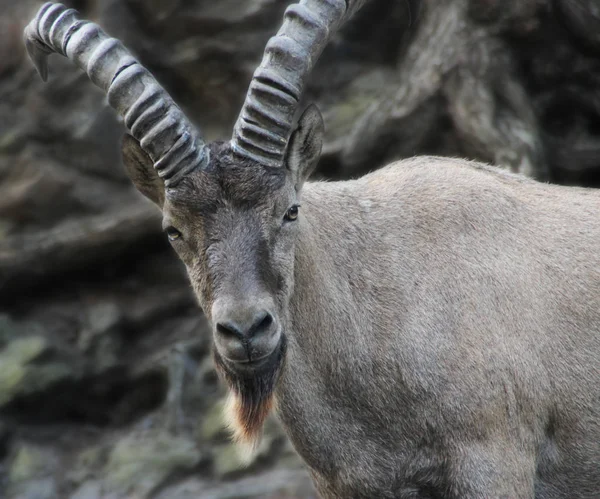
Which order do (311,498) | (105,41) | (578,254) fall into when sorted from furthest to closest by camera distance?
(311,498), (578,254), (105,41)

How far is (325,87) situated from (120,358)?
422 cm

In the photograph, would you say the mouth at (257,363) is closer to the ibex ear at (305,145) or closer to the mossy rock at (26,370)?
the ibex ear at (305,145)

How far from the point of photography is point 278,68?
522 cm

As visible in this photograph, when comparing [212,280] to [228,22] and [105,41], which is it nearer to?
[105,41]

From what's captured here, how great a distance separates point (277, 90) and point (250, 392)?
1.77m

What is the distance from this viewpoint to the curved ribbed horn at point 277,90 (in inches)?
203

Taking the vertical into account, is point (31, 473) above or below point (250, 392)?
below

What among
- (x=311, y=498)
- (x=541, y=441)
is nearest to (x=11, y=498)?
(x=311, y=498)

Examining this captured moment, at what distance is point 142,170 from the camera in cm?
564

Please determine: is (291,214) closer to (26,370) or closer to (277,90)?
(277,90)

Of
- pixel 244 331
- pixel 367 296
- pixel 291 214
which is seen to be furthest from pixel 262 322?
pixel 367 296

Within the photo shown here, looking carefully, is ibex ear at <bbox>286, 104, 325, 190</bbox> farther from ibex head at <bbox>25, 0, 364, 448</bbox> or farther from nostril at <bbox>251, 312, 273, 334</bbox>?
nostril at <bbox>251, 312, 273, 334</bbox>

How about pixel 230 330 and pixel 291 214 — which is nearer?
pixel 230 330

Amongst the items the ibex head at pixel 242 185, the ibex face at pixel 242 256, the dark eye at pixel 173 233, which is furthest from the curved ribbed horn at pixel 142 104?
the dark eye at pixel 173 233
